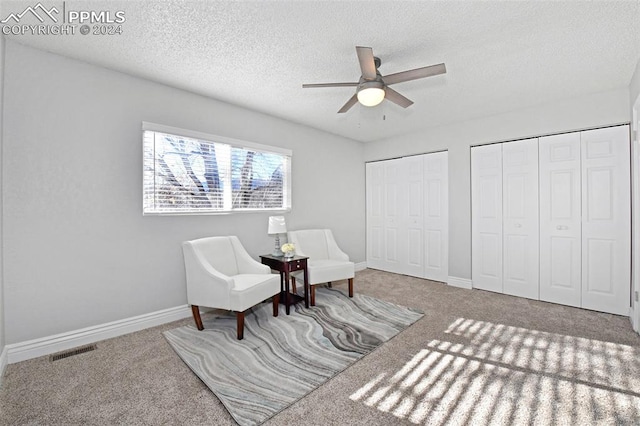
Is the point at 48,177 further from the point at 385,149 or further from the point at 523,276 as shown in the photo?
the point at 523,276

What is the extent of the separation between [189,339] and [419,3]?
3.22 meters

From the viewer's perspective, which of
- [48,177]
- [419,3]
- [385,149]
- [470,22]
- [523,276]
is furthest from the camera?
[385,149]

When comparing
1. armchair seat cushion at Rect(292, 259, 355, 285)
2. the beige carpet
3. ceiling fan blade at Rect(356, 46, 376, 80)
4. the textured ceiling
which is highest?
the textured ceiling

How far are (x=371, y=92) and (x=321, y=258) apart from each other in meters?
2.59

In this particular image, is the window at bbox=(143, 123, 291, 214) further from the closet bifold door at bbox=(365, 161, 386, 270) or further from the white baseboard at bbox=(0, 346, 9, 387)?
the closet bifold door at bbox=(365, 161, 386, 270)

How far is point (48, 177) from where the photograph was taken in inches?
92.8

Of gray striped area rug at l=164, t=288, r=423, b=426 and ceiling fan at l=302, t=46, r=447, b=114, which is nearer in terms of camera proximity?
gray striped area rug at l=164, t=288, r=423, b=426

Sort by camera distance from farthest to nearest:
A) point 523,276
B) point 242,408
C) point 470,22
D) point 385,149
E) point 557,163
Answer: point 385,149, point 523,276, point 557,163, point 470,22, point 242,408

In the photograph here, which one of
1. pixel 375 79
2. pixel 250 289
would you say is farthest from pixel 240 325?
pixel 375 79

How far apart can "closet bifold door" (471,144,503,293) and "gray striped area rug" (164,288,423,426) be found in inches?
63.0

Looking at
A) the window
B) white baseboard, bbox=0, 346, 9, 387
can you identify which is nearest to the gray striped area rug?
white baseboard, bbox=0, 346, 9, 387

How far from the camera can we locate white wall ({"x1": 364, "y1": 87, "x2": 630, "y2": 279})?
3213 millimetres

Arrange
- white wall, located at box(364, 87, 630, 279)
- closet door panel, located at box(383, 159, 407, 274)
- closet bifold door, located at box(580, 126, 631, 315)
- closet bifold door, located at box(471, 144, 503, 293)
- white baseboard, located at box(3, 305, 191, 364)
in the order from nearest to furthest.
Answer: white baseboard, located at box(3, 305, 191, 364), closet bifold door, located at box(580, 126, 631, 315), white wall, located at box(364, 87, 630, 279), closet bifold door, located at box(471, 144, 503, 293), closet door panel, located at box(383, 159, 407, 274)

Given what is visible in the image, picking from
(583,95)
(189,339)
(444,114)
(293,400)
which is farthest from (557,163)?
(189,339)
